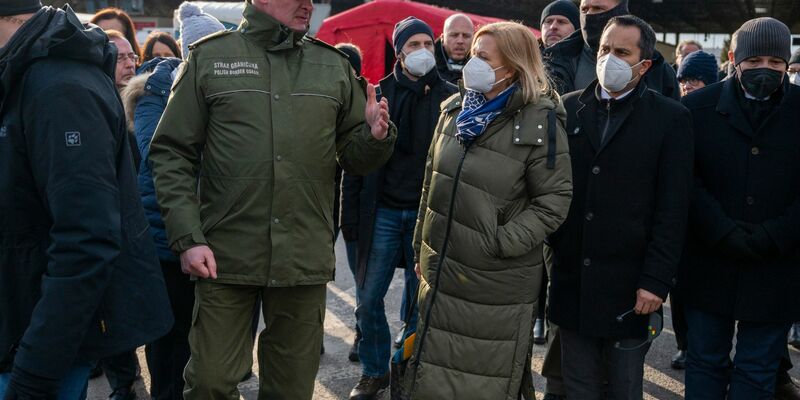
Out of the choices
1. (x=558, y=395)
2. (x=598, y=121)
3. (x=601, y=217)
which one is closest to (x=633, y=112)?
(x=598, y=121)

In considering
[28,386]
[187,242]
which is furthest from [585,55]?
[28,386]

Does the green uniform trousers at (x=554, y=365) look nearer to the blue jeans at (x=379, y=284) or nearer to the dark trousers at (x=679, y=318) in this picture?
the dark trousers at (x=679, y=318)

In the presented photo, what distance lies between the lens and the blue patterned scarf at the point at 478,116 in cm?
333

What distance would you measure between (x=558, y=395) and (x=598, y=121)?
4.57ft

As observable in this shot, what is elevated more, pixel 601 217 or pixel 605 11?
pixel 605 11

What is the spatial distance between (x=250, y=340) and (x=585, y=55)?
2417 millimetres

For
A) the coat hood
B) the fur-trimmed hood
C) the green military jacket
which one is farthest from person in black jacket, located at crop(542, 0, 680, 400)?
the coat hood

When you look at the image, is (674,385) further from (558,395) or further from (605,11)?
(605,11)

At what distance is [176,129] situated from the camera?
306cm

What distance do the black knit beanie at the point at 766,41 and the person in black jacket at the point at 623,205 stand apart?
16.9 inches

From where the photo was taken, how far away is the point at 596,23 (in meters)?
4.29

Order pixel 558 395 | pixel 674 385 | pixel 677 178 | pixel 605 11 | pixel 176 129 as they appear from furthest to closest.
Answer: pixel 674 385 < pixel 605 11 < pixel 558 395 < pixel 677 178 < pixel 176 129

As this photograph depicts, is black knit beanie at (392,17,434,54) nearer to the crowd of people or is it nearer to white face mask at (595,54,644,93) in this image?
the crowd of people

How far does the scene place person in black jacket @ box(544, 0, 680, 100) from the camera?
412 cm
